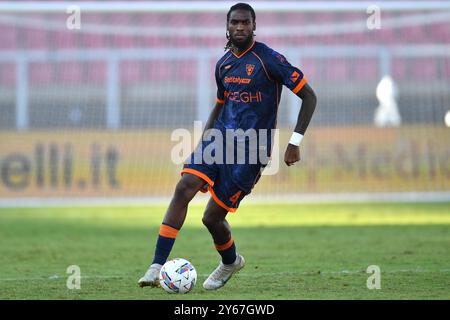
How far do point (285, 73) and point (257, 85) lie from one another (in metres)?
0.25

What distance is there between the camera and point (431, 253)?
33.5ft

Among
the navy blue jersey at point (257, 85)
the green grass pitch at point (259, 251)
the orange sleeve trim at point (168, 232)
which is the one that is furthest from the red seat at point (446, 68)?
the orange sleeve trim at point (168, 232)

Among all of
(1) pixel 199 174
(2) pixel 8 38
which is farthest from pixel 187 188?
(2) pixel 8 38

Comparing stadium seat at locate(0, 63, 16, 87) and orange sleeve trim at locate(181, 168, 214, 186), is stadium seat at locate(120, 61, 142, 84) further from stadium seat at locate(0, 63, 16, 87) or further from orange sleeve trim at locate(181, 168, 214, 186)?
orange sleeve trim at locate(181, 168, 214, 186)

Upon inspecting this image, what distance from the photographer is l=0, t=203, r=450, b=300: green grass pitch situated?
24.5 ft

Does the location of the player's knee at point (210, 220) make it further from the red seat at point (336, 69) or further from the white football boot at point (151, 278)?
the red seat at point (336, 69)

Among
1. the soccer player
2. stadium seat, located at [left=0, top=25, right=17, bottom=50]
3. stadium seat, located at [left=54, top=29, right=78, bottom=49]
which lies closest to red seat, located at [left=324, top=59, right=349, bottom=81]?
stadium seat, located at [left=54, top=29, right=78, bottom=49]

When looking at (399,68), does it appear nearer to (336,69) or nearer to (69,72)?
(336,69)

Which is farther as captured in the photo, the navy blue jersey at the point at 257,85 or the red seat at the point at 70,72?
the red seat at the point at 70,72

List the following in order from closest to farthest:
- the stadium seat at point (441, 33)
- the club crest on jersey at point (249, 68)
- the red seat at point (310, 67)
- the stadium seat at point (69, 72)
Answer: the club crest on jersey at point (249, 68) → the stadium seat at point (69, 72) → the stadium seat at point (441, 33) → the red seat at point (310, 67)

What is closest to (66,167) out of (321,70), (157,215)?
(157,215)

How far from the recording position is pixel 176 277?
716 centimetres

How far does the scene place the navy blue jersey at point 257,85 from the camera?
7.46m
